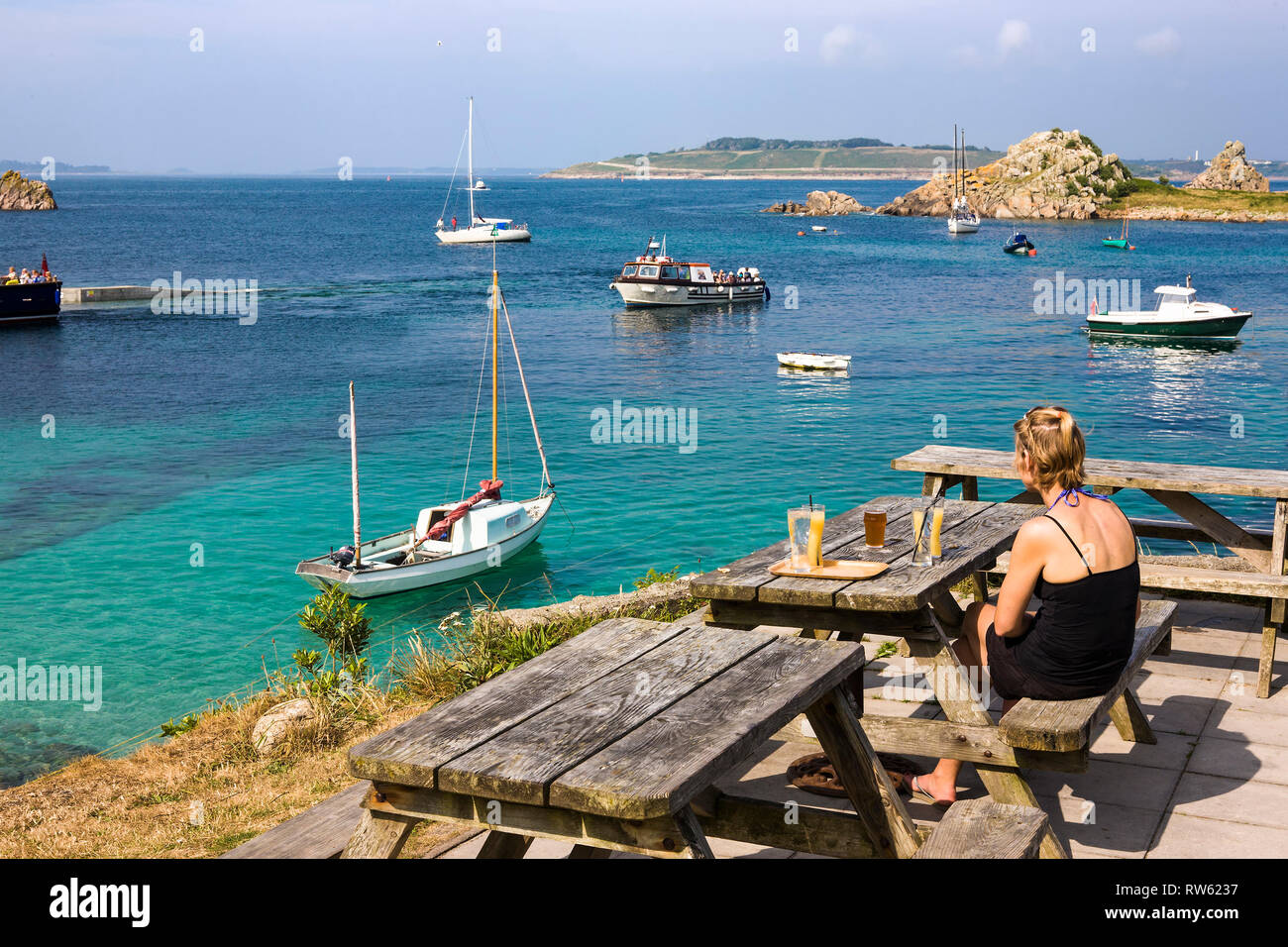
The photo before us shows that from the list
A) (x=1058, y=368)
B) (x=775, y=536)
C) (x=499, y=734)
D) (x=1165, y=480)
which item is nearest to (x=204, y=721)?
(x=499, y=734)

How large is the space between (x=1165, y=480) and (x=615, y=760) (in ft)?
17.4

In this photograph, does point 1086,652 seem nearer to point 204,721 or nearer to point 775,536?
point 204,721

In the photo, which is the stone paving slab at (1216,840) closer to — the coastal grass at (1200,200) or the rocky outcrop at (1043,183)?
the rocky outcrop at (1043,183)

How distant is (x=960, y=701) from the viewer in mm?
4809

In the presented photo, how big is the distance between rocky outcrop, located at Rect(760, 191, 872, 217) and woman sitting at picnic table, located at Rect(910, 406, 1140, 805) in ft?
475

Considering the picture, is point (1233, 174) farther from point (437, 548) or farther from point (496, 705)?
point (496, 705)

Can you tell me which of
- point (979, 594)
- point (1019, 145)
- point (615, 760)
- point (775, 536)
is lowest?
point (775, 536)

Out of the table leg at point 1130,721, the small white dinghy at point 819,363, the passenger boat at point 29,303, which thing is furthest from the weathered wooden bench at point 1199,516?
the passenger boat at point 29,303

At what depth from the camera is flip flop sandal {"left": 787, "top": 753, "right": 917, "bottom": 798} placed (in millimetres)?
5086

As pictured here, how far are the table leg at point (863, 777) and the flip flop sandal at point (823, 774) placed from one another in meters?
1.01

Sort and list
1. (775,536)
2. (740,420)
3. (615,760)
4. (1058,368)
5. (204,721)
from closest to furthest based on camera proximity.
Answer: (615,760) → (204,721) → (775,536) → (740,420) → (1058,368)

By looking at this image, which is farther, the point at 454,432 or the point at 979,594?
the point at 454,432

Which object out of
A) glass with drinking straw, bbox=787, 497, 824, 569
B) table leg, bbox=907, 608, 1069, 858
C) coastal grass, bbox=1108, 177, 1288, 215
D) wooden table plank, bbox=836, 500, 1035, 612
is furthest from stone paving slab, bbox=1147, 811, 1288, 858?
coastal grass, bbox=1108, 177, 1288, 215

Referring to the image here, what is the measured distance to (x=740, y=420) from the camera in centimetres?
3031
